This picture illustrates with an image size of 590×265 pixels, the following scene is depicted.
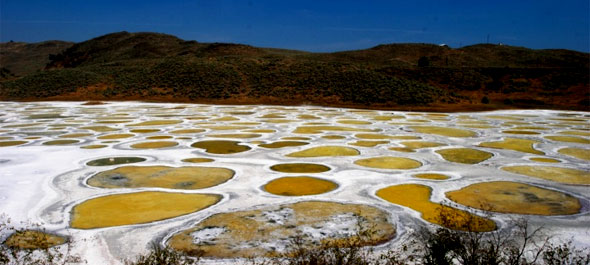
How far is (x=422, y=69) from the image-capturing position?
50.9 m

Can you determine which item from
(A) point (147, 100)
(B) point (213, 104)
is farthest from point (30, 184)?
(A) point (147, 100)

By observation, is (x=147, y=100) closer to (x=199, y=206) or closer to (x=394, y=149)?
(x=394, y=149)

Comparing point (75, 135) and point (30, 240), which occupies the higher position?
point (75, 135)

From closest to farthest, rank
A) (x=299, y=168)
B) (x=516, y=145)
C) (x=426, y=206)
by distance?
(x=426, y=206), (x=299, y=168), (x=516, y=145)

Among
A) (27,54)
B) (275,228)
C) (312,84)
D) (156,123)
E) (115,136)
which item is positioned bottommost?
(275,228)

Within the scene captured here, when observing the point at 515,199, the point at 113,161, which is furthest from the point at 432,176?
the point at 113,161

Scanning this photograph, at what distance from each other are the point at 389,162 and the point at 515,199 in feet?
13.7

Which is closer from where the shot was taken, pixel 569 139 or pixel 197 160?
pixel 197 160

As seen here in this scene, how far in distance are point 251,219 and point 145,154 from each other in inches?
299

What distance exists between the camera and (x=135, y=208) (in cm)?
832

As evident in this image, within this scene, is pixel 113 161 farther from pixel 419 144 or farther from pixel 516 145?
pixel 516 145

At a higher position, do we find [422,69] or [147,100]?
[422,69]

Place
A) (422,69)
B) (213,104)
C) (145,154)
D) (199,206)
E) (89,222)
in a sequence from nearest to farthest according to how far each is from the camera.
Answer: (89,222)
(199,206)
(145,154)
(213,104)
(422,69)

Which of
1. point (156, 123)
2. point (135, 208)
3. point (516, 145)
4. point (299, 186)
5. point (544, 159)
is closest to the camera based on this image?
point (135, 208)
